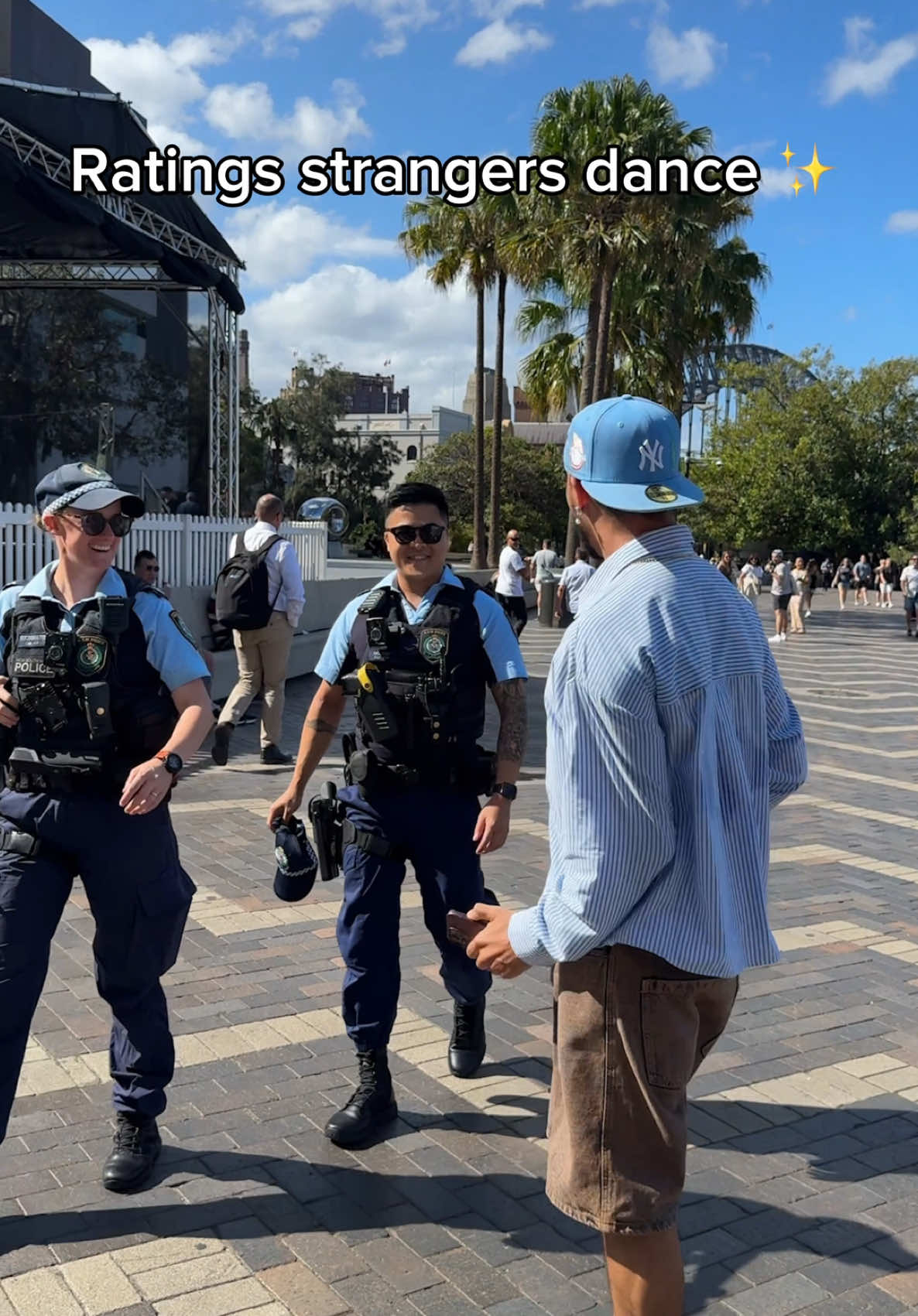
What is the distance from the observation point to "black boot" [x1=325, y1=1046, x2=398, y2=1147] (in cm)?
349

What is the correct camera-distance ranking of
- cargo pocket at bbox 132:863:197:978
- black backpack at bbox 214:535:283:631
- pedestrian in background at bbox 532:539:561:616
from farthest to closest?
pedestrian in background at bbox 532:539:561:616, black backpack at bbox 214:535:283:631, cargo pocket at bbox 132:863:197:978

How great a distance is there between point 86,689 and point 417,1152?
158cm

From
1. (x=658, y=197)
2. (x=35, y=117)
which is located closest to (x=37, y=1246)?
(x=35, y=117)

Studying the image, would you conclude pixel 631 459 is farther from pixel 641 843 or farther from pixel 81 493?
pixel 81 493

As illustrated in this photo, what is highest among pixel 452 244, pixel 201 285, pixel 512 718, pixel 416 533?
pixel 452 244

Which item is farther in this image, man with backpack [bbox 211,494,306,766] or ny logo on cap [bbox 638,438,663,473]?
man with backpack [bbox 211,494,306,766]

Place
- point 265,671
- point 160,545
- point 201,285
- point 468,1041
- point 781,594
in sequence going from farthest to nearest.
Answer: point 781,594, point 201,285, point 160,545, point 265,671, point 468,1041

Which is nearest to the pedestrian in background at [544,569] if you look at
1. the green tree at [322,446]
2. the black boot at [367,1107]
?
the black boot at [367,1107]

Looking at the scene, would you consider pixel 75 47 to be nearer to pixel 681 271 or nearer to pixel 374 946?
pixel 681 271

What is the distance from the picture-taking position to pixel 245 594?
8969 mm

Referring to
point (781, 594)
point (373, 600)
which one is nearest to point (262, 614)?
point (373, 600)

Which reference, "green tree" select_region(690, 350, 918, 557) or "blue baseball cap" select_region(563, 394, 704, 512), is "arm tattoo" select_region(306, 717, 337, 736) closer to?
"blue baseball cap" select_region(563, 394, 704, 512)

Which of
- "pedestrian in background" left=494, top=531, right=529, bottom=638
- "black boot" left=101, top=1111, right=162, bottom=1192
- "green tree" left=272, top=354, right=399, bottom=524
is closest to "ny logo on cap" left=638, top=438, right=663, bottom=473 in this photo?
"black boot" left=101, top=1111, right=162, bottom=1192

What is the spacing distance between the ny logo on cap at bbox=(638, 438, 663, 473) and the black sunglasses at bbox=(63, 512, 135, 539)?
1501 millimetres
